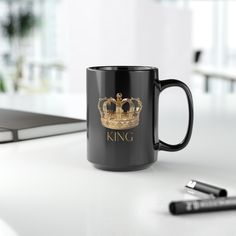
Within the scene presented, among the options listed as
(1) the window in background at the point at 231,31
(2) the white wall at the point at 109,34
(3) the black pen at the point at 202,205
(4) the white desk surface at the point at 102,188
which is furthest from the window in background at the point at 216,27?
(3) the black pen at the point at 202,205

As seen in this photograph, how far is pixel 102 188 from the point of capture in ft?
1.99

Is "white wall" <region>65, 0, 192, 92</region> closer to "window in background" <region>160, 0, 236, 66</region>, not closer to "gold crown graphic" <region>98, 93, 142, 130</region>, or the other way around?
"gold crown graphic" <region>98, 93, 142, 130</region>

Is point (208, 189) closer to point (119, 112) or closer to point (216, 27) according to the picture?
point (119, 112)

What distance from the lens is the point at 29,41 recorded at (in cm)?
839

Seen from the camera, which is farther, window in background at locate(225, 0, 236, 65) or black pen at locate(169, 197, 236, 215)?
window in background at locate(225, 0, 236, 65)

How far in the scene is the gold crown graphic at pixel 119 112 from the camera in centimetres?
64

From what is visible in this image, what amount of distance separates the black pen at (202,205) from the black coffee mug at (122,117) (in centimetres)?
16

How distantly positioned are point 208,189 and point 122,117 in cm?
14

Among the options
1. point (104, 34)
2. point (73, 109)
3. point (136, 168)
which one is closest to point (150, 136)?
point (136, 168)

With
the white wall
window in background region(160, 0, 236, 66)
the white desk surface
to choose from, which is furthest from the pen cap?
window in background region(160, 0, 236, 66)

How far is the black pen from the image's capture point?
50 centimetres

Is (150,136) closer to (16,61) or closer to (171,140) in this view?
(171,140)

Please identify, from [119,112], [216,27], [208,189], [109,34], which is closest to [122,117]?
[119,112]

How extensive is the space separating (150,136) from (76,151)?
0.18 meters
